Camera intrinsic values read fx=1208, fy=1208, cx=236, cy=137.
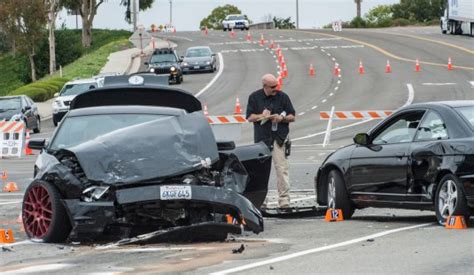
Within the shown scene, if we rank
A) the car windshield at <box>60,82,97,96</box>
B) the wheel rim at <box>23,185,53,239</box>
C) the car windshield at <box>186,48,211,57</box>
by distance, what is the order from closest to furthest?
the wheel rim at <box>23,185,53,239</box>, the car windshield at <box>60,82,97,96</box>, the car windshield at <box>186,48,211,57</box>

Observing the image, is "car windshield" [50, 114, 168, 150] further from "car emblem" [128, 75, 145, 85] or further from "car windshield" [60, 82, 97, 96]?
"car windshield" [60, 82, 97, 96]

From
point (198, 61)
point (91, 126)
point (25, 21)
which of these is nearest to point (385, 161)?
point (91, 126)

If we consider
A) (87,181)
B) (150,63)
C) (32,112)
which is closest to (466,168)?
(87,181)

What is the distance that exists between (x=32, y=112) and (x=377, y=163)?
2968cm

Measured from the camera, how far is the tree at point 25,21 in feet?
264

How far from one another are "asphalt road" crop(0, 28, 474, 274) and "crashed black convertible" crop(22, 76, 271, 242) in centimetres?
22

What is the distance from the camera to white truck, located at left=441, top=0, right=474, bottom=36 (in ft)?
246

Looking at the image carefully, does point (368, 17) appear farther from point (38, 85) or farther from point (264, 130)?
point (264, 130)

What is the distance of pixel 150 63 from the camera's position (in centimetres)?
5888

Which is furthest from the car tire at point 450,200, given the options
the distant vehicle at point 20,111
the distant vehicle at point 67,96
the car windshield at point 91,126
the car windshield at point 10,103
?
the distant vehicle at point 67,96

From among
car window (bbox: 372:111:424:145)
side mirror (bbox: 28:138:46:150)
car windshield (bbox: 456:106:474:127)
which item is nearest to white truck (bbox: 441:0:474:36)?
car window (bbox: 372:111:424:145)

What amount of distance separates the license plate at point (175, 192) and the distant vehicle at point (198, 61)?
2101 inches

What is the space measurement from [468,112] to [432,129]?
43 centimetres

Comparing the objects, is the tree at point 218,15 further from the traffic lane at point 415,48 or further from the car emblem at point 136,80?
the car emblem at point 136,80
